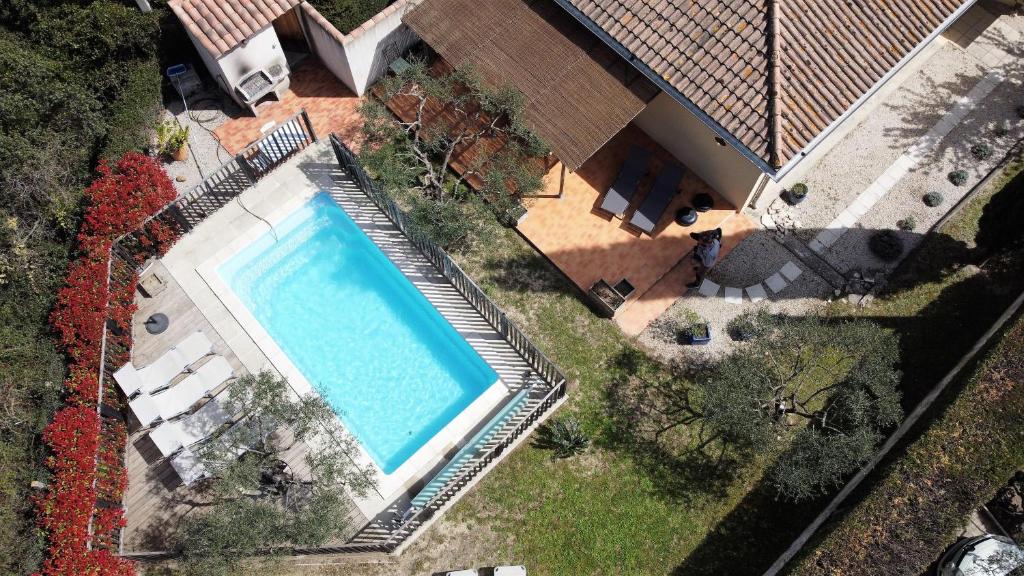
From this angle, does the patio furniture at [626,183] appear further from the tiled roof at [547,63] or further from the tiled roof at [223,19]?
the tiled roof at [223,19]

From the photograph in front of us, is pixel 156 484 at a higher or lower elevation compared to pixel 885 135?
higher

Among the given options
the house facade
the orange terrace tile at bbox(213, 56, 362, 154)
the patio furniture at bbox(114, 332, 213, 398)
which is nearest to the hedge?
the house facade

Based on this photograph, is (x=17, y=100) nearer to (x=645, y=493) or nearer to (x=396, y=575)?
(x=396, y=575)

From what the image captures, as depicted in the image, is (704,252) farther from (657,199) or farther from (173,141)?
(173,141)

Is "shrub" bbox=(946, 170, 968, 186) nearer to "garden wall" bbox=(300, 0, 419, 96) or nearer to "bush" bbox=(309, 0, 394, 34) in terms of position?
"garden wall" bbox=(300, 0, 419, 96)

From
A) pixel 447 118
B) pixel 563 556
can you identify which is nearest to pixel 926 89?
pixel 447 118

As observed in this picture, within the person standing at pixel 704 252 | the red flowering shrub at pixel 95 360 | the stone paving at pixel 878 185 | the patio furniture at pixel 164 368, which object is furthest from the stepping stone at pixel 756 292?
the red flowering shrub at pixel 95 360

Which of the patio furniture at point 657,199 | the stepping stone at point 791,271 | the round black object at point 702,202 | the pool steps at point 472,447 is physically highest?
the patio furniture at point 657,199

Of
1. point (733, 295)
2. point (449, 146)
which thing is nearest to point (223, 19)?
point (449, 146)
